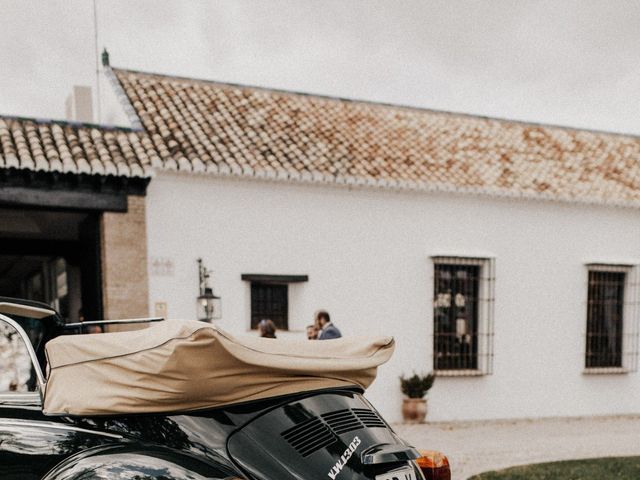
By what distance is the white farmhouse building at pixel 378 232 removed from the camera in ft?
27.2

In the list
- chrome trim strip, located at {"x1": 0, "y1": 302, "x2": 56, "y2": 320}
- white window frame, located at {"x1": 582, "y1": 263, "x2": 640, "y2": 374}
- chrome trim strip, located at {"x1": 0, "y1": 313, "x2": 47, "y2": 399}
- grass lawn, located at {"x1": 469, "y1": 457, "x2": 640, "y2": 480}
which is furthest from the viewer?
white window frame, located at {"x1": 582, "y1": 263, "x2": 640, "y2": 374}

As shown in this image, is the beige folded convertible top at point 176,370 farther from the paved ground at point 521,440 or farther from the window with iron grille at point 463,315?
the window with iron grille at point 463,315

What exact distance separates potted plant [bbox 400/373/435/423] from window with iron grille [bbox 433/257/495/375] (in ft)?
2.16

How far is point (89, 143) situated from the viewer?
8.24 metres

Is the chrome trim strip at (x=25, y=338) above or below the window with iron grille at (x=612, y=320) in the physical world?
above

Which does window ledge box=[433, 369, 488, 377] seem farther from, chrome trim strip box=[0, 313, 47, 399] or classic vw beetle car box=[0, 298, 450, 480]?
chrome trim strip box=[0, 313, 47, 399]

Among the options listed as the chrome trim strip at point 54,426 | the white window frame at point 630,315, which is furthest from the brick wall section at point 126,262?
the white window frame at point 630,315

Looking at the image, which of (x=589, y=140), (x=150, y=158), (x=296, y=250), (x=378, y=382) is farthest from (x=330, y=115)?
(x=589, y=140)

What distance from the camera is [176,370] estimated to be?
78.5 inches

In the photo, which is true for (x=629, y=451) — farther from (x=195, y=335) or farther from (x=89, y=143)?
(x=89, y=143)

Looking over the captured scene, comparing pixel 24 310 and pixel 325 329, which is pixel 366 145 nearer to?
pixel 325 329

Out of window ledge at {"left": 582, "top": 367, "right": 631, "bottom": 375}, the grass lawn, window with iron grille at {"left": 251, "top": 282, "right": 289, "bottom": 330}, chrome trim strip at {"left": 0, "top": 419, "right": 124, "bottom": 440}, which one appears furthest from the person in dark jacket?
window ledge at {"left": 582, "top": 367, "right": 631, "bottom": 375}

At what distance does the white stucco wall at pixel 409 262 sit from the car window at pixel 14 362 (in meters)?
5.65

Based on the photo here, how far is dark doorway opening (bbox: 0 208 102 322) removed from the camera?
28.9ft
